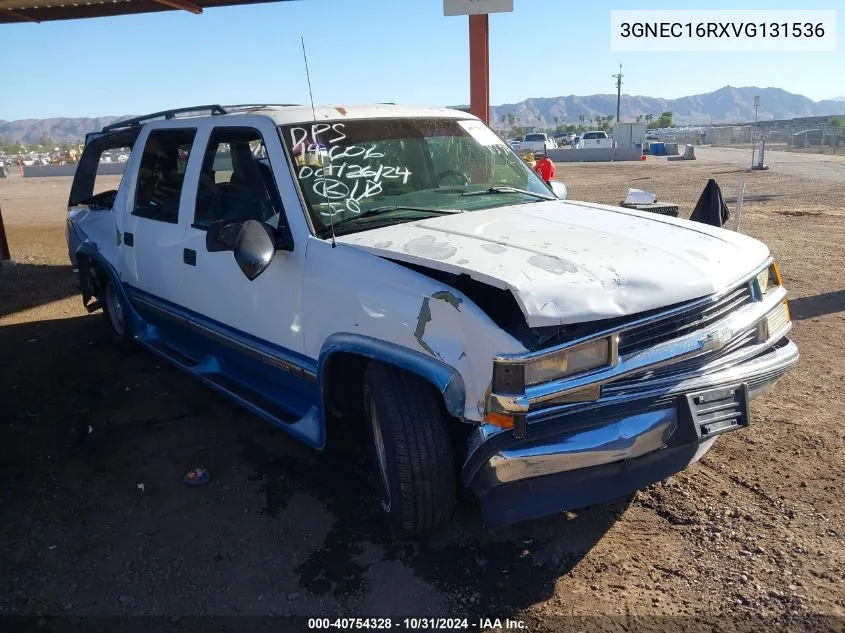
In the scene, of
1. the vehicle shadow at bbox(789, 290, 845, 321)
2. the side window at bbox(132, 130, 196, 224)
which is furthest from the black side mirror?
the vehicle shadow at bbox(789, 290, 845, 321)

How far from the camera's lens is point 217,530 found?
3330 mm

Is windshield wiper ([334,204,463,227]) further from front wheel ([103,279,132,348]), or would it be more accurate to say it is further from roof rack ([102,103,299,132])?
front wheel ([103,279,132,348])

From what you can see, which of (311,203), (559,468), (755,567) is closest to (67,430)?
(311,203)

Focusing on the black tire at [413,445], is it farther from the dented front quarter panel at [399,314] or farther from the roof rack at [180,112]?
the roof rack at [180,112]

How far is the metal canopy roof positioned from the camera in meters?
10.4

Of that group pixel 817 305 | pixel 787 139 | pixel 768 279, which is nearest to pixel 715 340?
pixel 768 279

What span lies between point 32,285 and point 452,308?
875 cm

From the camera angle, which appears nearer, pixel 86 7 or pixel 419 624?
pixel 419 624

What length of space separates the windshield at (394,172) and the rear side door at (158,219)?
115cm

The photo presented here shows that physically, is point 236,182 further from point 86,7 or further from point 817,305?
point 86,7

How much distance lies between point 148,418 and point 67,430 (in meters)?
0.51

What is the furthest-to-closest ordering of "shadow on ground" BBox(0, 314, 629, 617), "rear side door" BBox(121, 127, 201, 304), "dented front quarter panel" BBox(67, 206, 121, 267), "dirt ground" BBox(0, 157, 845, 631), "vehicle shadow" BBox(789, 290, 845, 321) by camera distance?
"vehicle shadow" BBox(789, 290, 845, 321) → "dented front quarter panel" BBox(67, 206, 121, 267) → "rear side door" BBox(121, 127, 201, 304) → "shadow on ground" BBox(0, 314, 629, 617) → "dirt ground" BBox(0, 157, 845, 631)

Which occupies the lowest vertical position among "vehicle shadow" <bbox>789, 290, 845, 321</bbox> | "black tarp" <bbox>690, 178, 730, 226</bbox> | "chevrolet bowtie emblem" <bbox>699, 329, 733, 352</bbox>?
"vehicle shadow" <bbox>789, 290, 845, 321</bbox>

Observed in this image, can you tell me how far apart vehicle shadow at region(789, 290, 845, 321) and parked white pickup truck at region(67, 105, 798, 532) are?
3142 mm
